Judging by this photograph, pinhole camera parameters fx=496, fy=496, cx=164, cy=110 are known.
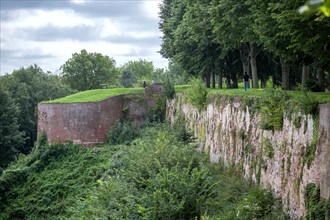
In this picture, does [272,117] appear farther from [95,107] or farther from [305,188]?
[95,107]

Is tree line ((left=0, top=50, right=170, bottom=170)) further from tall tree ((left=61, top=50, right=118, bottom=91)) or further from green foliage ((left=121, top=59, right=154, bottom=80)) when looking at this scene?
green foliage ((left=121, top=59, right=154, bottom=80))

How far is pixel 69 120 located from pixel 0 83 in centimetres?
1509

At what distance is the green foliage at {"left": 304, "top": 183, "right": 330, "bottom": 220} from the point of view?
982 cm

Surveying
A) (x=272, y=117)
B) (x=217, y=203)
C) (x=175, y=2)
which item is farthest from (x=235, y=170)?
(x=175, y=2)

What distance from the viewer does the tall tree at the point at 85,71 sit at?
208 ft

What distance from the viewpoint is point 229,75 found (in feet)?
109

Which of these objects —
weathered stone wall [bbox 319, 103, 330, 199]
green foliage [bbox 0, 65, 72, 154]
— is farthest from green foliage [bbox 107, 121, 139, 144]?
weathered stone wall [bbox 319, 103, 330, 199]

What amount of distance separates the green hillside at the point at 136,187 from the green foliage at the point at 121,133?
42.4 inches

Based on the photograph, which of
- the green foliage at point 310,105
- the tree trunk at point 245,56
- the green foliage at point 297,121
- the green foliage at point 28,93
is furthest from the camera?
the green foliage at point 28,93

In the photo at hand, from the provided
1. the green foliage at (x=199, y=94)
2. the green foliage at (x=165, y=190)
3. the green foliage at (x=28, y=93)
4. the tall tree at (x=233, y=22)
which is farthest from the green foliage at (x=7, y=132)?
the tall tree at (x=233, y=22)

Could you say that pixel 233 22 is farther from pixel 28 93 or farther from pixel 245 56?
pixel 28 93

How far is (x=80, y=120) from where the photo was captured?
105 ft

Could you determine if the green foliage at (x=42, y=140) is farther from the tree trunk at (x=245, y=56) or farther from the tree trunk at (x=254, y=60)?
the tree trunk at (x=254, y=60)

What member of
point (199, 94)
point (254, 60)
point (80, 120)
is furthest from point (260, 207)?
point (80, 120)
